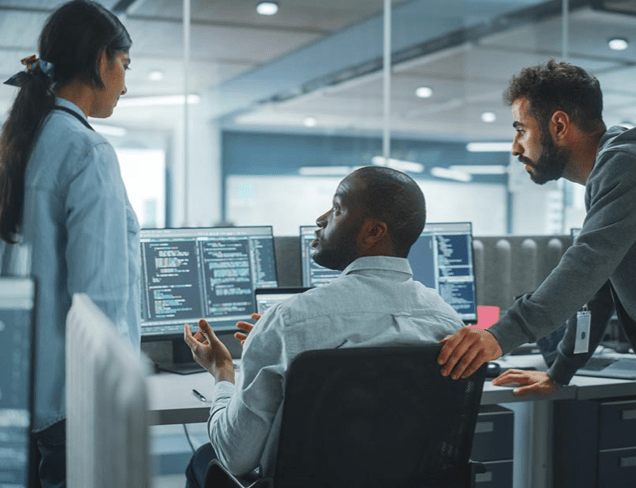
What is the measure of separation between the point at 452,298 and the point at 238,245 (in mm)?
746

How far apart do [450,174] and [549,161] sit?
392 cm

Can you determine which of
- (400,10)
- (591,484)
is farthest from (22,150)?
(400,10)

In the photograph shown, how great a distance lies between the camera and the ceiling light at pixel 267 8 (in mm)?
4949

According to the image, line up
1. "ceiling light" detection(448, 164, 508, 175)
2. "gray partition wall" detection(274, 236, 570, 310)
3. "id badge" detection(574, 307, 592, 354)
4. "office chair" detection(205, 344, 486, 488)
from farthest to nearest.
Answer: "ceiling light" detection(448, 164, 508, 175)
"gray partition wall" detection(274, 236, 570, 310)
"id badge" detection(574, 307, 592, 354)
"office chair" detection(205, 344, 486, 488)

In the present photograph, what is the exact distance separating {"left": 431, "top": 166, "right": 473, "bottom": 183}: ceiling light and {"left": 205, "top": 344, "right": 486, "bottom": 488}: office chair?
440cm

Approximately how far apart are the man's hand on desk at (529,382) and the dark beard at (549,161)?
21.5 inches

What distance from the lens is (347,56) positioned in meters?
5.29

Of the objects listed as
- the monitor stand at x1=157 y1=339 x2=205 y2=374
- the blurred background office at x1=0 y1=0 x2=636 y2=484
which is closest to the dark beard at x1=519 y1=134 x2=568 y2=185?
the monitor stand at x1=157 y1=339 x2=205 y2=374

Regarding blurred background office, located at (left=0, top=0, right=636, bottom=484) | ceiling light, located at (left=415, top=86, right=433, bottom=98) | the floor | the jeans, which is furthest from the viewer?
ceiling light, located at (left=415, top=86, right=433, bottom=98)

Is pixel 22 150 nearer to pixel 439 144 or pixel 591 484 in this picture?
pixel 591 484

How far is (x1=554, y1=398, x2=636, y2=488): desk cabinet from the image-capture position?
83.0 inches

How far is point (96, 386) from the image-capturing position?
0.57m

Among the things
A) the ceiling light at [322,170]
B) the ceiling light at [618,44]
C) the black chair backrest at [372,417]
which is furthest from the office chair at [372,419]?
the ceiling light at [618,44]

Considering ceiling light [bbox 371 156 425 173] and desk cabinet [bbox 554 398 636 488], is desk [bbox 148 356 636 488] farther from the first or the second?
ceiling light [bbox 371 156 425 173]
